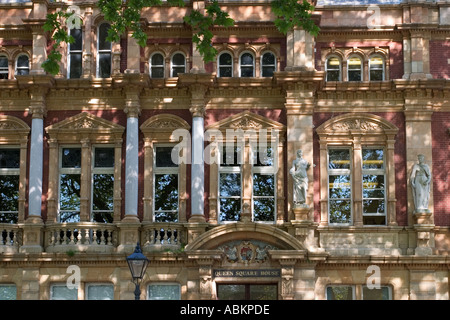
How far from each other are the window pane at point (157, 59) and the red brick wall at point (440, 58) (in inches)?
318

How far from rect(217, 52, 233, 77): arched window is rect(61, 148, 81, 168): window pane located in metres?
4.86

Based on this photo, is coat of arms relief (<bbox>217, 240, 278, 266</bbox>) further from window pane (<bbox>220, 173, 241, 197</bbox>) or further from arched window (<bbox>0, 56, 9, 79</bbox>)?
arched window (<bbox>0, 56, 9, 79</bbox>)

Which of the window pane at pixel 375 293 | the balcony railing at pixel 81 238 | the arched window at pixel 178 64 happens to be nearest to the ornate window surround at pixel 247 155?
the arched window at pixel 178 64

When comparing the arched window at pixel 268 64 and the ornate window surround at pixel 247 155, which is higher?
the arched window at pixel 268 64

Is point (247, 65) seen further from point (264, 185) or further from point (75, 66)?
point (75, 66)

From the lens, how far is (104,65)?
24.4 metres

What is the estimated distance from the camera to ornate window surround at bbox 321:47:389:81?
78.7ft

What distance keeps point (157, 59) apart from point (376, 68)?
Answer: 6618 millimetres

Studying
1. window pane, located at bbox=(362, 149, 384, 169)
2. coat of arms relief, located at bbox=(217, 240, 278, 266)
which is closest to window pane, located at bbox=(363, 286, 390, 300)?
coat of arms relief, located at bbox=(217, 240, 278, 266)

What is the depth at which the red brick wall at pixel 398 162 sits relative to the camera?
23.1m

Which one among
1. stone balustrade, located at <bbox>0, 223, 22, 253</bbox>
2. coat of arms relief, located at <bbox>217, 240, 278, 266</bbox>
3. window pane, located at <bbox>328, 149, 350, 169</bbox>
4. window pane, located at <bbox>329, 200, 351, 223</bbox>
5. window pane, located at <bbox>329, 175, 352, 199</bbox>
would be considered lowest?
coat of arms relief, located at <bbox>217, 240, 278, 266</bbox>

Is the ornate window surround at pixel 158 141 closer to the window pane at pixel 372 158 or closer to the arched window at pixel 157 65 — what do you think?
the arched window at pixel 157 65

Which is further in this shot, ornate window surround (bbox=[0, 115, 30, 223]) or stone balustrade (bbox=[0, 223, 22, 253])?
ornate window surround (bbox=[0, 115, 30, 223])

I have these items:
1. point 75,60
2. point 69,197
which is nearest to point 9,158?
point 69,197
